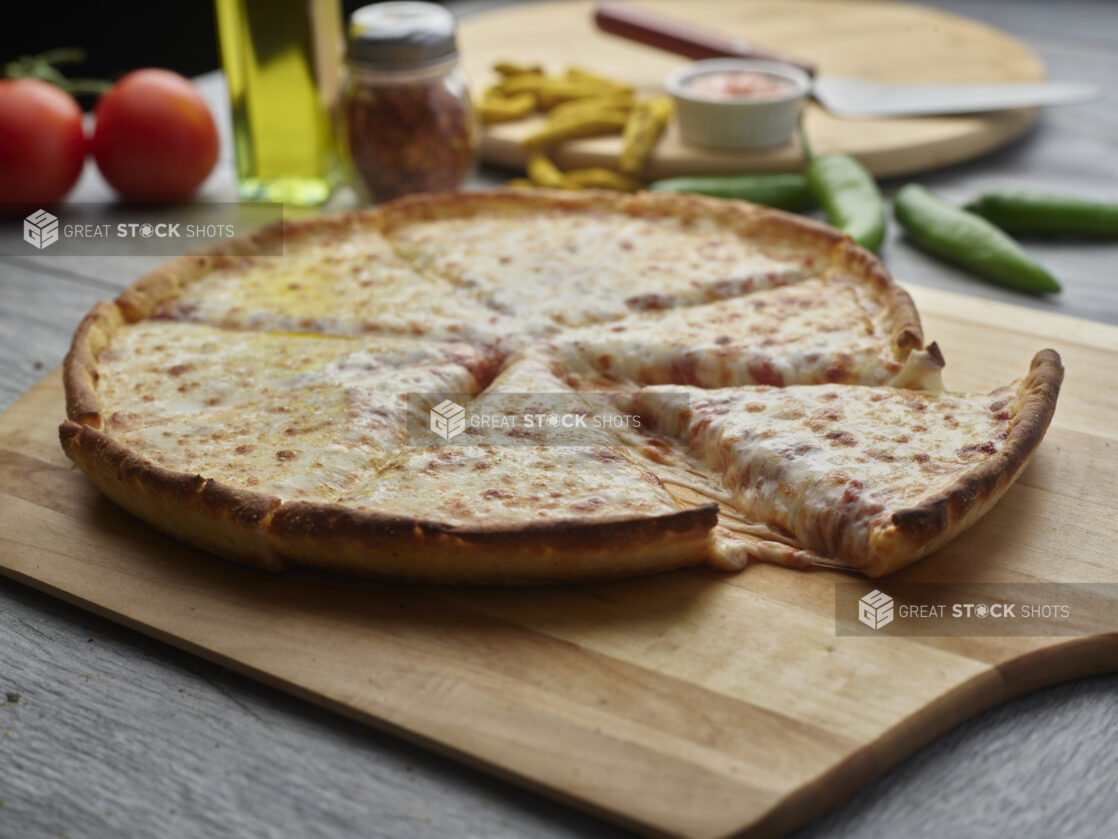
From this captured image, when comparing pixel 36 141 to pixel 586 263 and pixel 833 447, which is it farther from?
pixel 833 447

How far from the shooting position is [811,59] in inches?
236

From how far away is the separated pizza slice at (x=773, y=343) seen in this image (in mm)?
3273

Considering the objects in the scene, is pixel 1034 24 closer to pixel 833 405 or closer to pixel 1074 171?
pixel 1074 171

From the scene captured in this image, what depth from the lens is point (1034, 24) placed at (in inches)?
282

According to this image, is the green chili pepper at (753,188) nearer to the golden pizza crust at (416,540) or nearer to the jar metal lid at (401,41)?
the jar metal lid at (401,41)

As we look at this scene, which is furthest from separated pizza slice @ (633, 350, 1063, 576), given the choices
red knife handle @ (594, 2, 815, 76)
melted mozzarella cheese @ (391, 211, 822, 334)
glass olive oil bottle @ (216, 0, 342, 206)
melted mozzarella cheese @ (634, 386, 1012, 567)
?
red knife handle @ (594, 2, 815, 76)

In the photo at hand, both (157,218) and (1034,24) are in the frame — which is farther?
(1034,24)

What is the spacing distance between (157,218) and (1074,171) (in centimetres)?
395

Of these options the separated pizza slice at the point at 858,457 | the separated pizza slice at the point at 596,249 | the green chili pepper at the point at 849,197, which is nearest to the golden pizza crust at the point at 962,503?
the separated pizza slice at the point at 858,457

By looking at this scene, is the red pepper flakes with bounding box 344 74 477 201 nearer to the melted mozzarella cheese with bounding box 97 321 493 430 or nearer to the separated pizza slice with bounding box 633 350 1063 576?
the melted mozzarella cheese with bounding box 97 321 493 430

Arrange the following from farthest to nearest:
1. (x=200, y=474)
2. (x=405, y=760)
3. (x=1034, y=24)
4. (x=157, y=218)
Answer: (x=1034, y=24) → (x=157, y=218) → (x=200, y=474) → (x=405, y=760)

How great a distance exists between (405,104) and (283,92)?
1.94 ft

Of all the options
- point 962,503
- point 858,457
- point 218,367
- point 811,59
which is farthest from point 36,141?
point 962,503

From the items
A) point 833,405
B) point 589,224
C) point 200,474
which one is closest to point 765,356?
point 833,405
